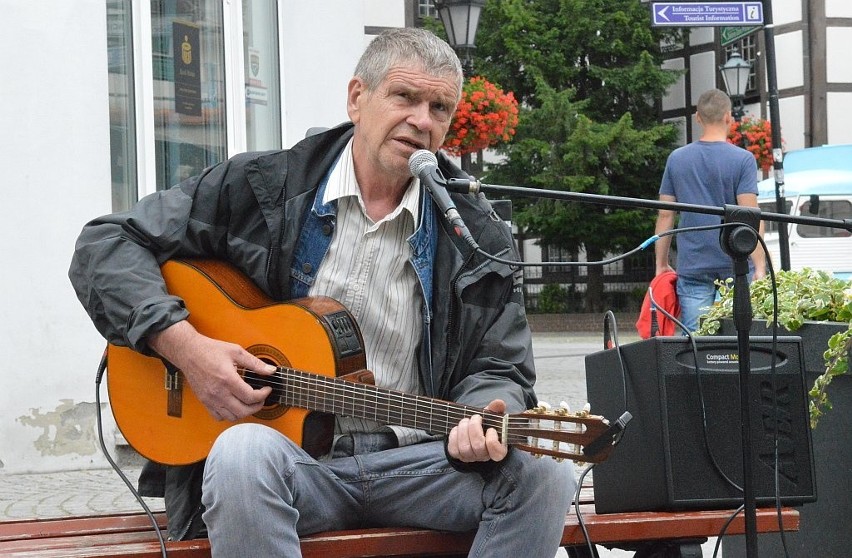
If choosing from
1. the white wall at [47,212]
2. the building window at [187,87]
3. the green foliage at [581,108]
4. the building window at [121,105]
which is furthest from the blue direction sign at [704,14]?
the green foliage at [581,108]

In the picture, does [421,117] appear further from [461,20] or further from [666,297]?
[461,20]

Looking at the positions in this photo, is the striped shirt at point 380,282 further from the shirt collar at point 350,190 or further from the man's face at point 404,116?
the man's face at point 404,116

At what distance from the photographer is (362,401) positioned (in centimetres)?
297

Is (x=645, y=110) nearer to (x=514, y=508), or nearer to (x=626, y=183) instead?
(x=626, y=183)

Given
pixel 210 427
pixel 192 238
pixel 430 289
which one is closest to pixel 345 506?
pixel 210 427

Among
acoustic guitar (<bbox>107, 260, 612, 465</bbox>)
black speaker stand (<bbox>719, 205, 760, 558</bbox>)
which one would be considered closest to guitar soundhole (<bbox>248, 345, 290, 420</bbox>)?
acoustic guitar (<bbox>107, 260, 612, 465</bbox>)

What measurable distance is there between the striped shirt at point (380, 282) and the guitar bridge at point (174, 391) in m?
0.41

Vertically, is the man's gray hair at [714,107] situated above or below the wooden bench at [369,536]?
above

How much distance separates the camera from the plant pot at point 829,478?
398 centimetres

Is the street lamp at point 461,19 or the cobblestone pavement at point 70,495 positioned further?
the street lamp at point 461,19

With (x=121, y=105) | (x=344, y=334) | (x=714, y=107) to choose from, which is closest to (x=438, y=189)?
(x=344, y=334)

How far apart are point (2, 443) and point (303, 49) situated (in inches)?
139

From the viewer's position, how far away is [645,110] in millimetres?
31203

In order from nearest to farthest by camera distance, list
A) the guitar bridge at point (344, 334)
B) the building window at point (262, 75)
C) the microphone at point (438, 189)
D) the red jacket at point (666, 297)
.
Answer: the microphone at point (438, 189)
the guitar bridge at point (344, 334)
the red jacket at point (666, 297)
the building window at point (262, 75)
